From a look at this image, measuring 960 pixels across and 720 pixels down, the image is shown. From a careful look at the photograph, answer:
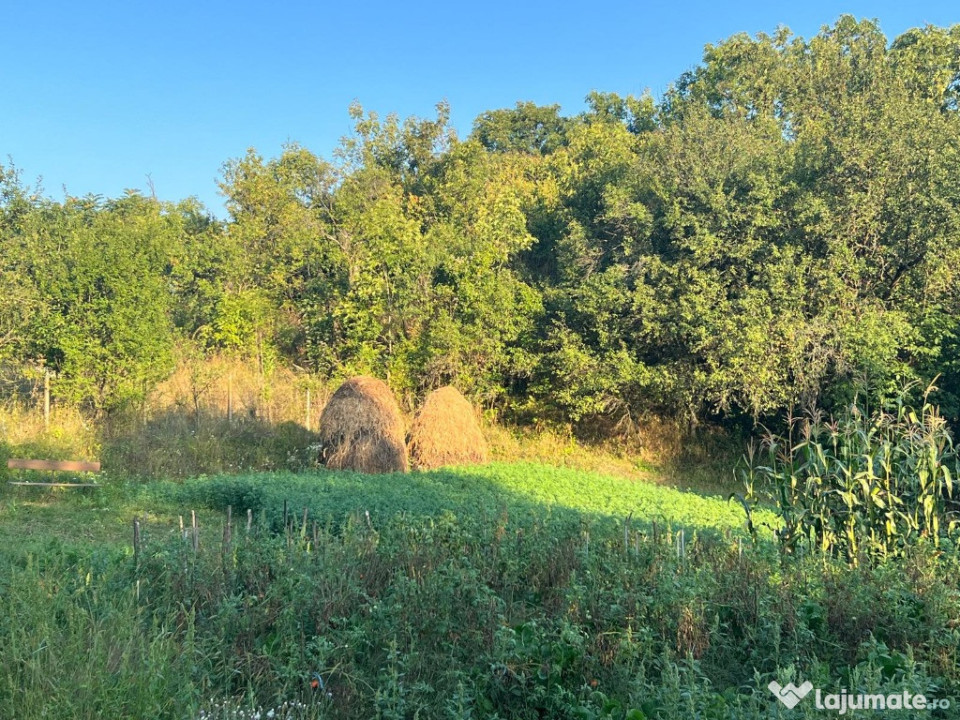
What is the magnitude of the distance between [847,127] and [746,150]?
2.11 m

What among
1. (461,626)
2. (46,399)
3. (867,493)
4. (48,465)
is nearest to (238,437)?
(46,399)

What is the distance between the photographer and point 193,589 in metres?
4.77

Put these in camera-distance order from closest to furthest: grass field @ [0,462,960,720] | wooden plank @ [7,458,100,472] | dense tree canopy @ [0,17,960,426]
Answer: grass field @ [0,462,960,720]
wooden plank @ [7,458,100,472]
dense tree canopy @ [0,17,960,426]

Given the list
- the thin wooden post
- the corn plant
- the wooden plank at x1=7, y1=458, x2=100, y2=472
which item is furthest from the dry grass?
the corn plant

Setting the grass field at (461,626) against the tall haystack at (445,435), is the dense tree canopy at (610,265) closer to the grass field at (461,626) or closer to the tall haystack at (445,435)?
the tall haystack at (445,435)

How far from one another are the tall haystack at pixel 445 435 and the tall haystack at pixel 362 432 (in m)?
0.45

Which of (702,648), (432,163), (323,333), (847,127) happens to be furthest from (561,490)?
(432,163)

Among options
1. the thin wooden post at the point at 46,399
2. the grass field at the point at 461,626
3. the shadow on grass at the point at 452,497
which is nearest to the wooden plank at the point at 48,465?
the shadow on grass at the point at 452,497

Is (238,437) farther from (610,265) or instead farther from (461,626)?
(461,626)

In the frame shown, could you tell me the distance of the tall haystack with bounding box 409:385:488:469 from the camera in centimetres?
1403

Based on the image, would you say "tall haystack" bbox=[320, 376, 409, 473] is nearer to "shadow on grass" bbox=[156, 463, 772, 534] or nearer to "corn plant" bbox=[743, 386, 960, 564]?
"shadow on grass" bbox=[156, 463, 772, 534]

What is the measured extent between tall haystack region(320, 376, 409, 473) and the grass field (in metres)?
6.92

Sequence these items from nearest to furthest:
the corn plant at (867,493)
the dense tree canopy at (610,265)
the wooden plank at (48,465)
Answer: the corn plant at (867,493)
the wooden plank at (48,465)
the dense tree canopy at (610,265)

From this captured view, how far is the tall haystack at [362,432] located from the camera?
1316 centimetres
